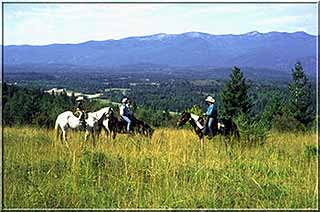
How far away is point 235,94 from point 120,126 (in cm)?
2290

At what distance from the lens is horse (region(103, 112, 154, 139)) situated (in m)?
Result: 12.6

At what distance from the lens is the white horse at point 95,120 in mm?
12055

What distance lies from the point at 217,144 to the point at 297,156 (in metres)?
2.10

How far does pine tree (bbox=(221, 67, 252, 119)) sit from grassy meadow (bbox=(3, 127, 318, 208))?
879 inches

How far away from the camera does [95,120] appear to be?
1243 cm

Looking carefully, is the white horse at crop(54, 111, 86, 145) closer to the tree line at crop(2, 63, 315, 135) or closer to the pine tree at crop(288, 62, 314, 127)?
the tree line at crop(2, 63, 315, 135)

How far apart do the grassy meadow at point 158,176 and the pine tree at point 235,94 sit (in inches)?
879

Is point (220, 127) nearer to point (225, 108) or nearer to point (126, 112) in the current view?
point (126, 112)

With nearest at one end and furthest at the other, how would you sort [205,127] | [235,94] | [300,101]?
[205,127] → [235,94] → [300,101]

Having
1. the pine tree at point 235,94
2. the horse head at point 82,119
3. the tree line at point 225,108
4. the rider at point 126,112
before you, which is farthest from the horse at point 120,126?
the pine tree at point 235,94

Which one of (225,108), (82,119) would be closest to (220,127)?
(82,119)

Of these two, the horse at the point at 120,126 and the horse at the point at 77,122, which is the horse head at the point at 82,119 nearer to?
the horse at the point at 77,122

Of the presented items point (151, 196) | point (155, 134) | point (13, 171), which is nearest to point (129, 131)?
point (155, 134)

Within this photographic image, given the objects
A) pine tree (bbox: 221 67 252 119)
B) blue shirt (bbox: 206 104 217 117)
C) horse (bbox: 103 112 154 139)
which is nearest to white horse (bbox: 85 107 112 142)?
horse (bbox: 103 112 154 139)
